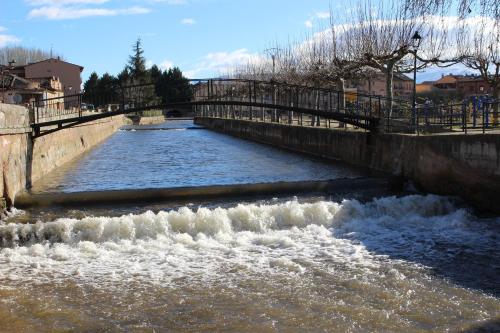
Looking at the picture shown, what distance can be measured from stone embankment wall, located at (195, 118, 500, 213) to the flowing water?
2.54 ft

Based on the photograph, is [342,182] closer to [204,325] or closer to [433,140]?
[433,140]

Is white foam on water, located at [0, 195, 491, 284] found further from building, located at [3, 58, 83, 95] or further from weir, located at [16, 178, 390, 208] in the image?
building, located at [3, 58, 83, 95]

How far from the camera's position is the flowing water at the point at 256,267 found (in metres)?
8.57

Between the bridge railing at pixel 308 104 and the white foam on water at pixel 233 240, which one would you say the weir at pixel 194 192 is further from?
the bridge railing at pixel 308 104

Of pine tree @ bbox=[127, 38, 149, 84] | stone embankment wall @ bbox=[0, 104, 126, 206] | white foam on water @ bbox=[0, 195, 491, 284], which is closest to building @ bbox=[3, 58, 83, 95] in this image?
pine tree @ bbox=[127, 38, 149, 84]

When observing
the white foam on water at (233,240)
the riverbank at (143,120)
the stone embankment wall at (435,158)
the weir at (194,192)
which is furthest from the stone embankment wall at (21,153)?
the riverbank at (143,120)

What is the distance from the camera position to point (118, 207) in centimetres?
1525

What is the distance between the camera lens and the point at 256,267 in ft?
36.3

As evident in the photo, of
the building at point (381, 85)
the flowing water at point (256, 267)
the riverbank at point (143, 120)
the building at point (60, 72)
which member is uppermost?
the building at point (60, 72)

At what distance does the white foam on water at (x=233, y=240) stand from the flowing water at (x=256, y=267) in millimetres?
33

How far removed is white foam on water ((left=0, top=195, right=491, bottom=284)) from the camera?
1099 cm

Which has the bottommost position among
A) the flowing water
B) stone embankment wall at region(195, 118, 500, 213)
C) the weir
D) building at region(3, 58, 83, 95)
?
the flowing water

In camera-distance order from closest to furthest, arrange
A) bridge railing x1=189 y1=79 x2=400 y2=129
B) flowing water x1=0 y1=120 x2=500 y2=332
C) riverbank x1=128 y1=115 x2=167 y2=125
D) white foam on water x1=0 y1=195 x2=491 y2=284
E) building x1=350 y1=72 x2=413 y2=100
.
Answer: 1. flowing water x1=0 y1=120 x2=500 y2=332
2. white foam on water x1=0 y1=195 x2=491 y2=284
3. bridge railing x1=189 y1=79 x2=400 y2=129
4. building x1=350 y1=72 x2=413 y2=100
5. riverbank x1=128 y1=115 x2=167 y2=125

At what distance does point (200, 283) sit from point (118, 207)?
5.81 metres
